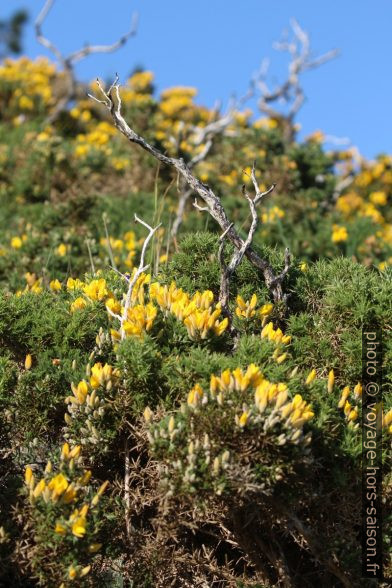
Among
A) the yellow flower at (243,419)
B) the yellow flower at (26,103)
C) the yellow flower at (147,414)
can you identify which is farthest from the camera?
the yellow flower at (26,103)

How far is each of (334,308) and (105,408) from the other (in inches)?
41.6

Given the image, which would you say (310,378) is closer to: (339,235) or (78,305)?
(78,305)

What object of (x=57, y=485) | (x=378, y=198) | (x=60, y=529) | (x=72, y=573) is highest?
(x=378, y=198)

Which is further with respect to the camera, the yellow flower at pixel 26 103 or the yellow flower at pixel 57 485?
the yellow flower at pixel 26 103

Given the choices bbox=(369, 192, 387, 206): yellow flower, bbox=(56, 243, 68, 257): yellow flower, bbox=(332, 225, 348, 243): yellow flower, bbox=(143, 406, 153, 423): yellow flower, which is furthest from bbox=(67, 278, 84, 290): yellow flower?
bbox=(369, 192, 387, 206): yellow flower

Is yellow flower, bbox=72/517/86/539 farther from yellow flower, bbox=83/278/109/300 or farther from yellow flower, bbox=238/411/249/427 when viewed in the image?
yellow flower, bbox=83/278/109/300

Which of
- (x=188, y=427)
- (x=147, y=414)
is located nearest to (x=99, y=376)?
(x=147, y=414)

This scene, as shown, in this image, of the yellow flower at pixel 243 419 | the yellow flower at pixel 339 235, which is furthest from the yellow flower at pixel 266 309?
the yellow flower at pixel 339 235

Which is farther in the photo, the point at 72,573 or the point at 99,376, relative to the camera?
the point at 99,376

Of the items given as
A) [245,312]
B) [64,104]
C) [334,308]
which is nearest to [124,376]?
[245,312]

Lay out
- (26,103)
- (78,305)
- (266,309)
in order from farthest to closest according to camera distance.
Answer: (26,103), (78,305), (266,309)

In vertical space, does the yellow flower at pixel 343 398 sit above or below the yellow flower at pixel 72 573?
above

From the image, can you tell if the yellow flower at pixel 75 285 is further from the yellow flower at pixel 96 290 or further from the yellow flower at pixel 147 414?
the yellow flower at pixel 147 414

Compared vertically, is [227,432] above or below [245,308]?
below
